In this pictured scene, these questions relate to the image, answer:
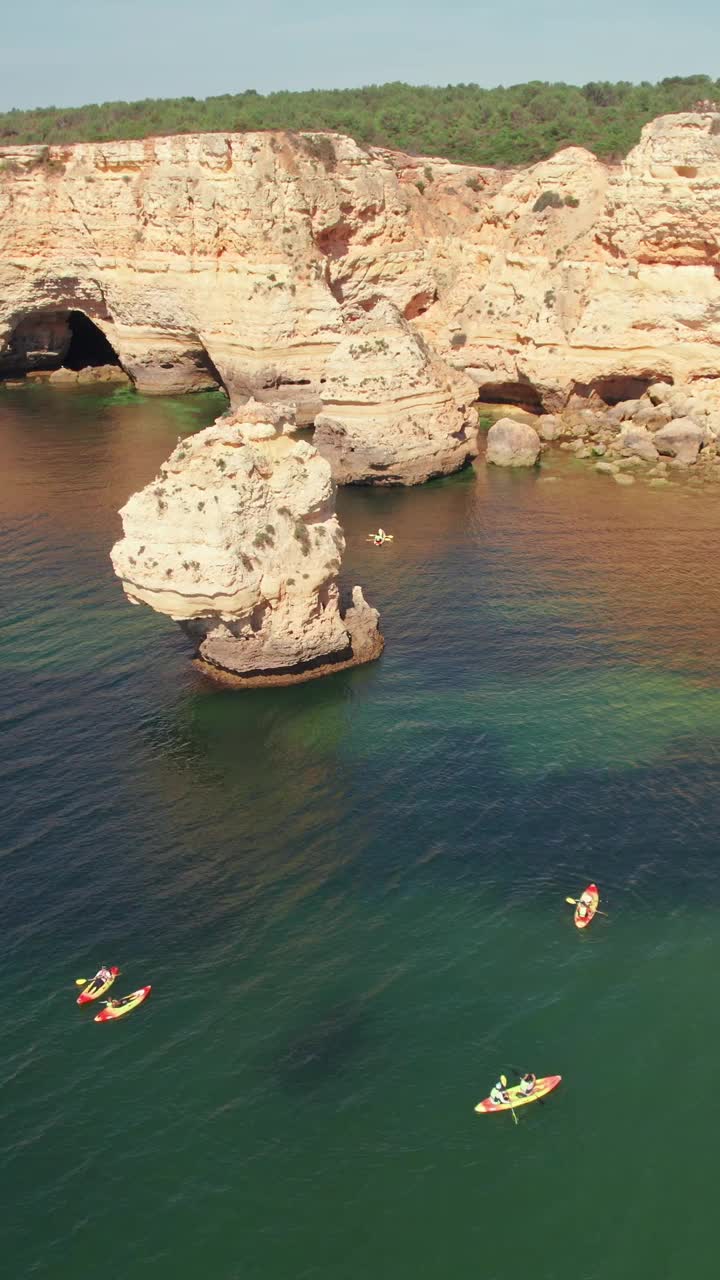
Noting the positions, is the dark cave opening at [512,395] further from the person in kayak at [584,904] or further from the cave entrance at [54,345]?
the person in kayak at [584,904]

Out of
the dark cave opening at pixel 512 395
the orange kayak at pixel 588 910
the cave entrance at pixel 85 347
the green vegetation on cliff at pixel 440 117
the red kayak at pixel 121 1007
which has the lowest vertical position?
the red kayak at pixel 121 1007

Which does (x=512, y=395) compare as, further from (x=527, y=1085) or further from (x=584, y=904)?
(x=527, y=1085)

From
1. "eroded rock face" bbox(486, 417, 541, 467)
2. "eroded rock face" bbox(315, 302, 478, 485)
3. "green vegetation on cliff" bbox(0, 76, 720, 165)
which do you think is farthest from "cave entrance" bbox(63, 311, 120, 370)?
"eroded rock face" bbox(486, 417, 541, 467)

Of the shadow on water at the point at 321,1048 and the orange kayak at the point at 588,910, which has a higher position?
the orange kayak at the point at 588,910

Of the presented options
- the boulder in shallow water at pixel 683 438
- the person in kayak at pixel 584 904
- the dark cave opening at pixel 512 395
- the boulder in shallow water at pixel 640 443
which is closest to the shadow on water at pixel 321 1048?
the person in kayak at pixel 584 904

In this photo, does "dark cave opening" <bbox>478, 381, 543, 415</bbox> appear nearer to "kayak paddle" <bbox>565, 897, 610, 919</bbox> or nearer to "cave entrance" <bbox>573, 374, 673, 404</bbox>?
"cave entrance" <bbox>573, 374, 673, 404</bbox>

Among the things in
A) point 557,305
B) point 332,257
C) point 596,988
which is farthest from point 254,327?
point 596,988
